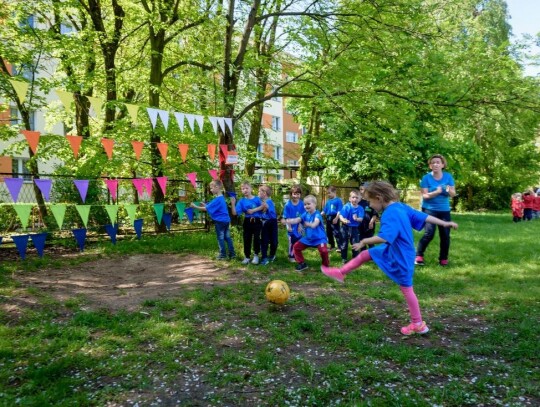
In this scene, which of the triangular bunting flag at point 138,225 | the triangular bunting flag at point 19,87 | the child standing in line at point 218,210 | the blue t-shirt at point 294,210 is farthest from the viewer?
the triangular bunting flag at point 138,225

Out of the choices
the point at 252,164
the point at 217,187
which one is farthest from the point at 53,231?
the point at 252,164

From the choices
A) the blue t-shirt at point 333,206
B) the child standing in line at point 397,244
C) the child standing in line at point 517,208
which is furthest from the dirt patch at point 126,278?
the child standing in line at point 517,208

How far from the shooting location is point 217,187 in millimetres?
8500

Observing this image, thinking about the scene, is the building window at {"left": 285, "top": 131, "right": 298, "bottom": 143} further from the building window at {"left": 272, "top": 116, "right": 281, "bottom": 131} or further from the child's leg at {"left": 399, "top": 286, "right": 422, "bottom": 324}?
the child's leg at {"left": 399, "top": 286, "right": 422, "bottom": 324}

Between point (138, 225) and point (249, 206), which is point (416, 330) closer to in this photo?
point (249, 206)

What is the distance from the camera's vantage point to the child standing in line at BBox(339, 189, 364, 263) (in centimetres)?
820

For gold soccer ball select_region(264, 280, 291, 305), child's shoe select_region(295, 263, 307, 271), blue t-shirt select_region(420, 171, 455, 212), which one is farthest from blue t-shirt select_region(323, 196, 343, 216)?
gold soccer ball select_region(264, 280, 291, 305)

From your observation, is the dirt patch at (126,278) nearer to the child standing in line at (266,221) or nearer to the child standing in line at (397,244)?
the child standing in line at (266,221)

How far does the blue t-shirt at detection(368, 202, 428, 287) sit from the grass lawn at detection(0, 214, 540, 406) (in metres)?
0.70

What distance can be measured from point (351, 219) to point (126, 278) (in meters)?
4.54

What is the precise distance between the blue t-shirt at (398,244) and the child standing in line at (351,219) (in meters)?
3.67

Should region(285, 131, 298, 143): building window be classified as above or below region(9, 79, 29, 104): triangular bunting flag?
above

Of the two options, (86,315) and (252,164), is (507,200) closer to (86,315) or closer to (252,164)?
(252,164)

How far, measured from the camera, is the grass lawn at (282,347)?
10.7 ft
